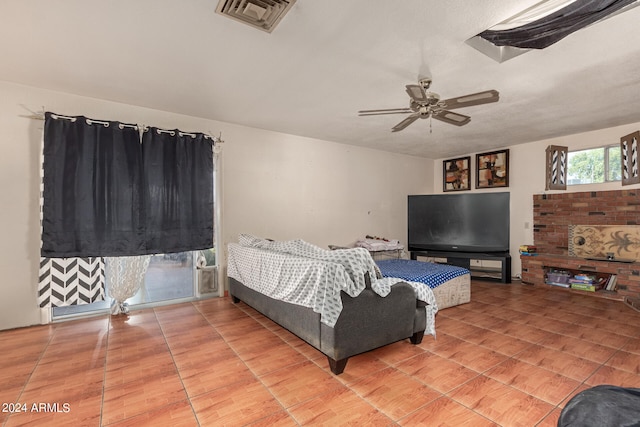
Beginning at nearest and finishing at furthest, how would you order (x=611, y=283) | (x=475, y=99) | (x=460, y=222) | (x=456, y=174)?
(x=475, y=99) → (x=611, y=283) → (x=460, y=222) → (x=456, y=174)

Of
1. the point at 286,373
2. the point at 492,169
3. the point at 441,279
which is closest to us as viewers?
the point at 286,373

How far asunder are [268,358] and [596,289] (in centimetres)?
504

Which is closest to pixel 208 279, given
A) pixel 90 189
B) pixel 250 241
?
pixel 250 241

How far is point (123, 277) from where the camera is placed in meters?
3.46

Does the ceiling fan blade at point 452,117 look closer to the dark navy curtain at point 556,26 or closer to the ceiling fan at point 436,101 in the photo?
the ceiling fan at point 436,101

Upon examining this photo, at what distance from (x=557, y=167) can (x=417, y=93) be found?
4.16 m

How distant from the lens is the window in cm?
452

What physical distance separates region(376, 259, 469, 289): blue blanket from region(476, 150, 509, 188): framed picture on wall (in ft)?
9.22

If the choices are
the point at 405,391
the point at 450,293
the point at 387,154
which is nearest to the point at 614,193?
the point at 450,293

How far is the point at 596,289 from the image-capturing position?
14.6ft

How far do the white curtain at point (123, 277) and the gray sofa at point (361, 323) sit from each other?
1.88 metres

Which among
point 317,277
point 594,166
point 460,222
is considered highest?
point 594,166

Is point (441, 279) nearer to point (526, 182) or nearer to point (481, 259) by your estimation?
point (481, 259)

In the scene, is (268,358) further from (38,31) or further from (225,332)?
(38,31)
